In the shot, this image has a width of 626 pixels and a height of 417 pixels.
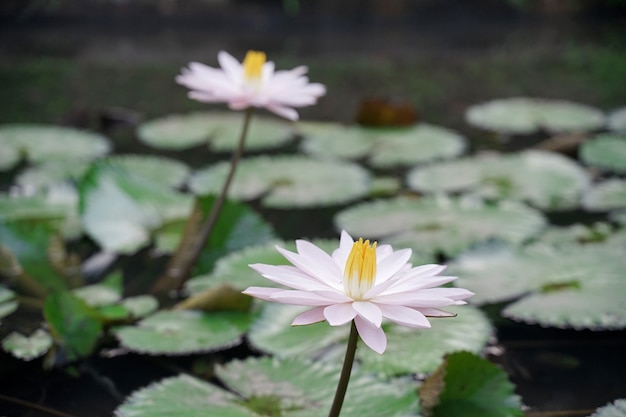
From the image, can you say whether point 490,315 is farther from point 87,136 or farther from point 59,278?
point 87,136

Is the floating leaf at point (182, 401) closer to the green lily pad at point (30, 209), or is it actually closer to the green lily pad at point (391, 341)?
the green lily pad at point (391, 341)

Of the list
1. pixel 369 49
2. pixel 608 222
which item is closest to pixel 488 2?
pixel 369 49

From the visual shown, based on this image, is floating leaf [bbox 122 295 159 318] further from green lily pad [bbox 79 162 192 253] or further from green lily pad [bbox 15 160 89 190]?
green lily pad [bbox 15 160 89 190]

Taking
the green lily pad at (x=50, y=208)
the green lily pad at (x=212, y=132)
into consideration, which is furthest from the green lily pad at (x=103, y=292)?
the green lily pad at (x=212, y=132)

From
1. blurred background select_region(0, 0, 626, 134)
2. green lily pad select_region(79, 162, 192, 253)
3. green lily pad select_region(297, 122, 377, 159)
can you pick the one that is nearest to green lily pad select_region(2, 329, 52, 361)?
green lily pad select_region(79, 162, 192, 253)

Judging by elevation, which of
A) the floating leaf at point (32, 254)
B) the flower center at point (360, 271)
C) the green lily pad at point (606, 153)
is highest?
the green lily pad at point (606, 153)

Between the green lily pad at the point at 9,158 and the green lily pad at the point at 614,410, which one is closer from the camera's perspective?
the green lily pad at the point at 614,410
